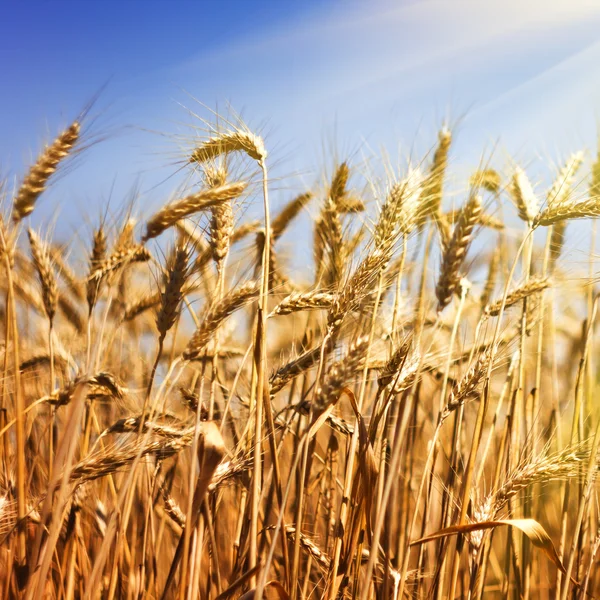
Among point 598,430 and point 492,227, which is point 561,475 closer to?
point 598,430

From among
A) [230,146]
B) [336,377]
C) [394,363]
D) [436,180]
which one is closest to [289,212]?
[436,180]

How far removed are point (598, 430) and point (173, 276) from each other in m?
1.11

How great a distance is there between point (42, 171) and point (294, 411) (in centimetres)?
98

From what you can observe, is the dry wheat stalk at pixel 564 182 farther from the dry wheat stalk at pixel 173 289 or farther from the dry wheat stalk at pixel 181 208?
the dry wheat stalk at pixel 173 289

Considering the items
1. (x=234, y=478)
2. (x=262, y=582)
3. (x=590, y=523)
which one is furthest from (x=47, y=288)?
(x=590, y=523)

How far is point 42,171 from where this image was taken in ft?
5.43

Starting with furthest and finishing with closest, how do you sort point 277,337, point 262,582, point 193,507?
1. point 277,337
2. point 193,507
3. point 262,582

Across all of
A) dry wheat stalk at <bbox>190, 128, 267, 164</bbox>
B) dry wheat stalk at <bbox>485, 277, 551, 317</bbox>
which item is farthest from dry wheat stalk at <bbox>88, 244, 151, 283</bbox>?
dry wheat stalk at <bbox>485, 277, 551, 317</bbox>

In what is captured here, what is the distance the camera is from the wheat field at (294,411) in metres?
1.29

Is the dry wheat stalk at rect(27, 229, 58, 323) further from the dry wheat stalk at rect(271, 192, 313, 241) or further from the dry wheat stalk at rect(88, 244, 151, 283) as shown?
the dry wheat stalk at rect(271, 192, 313, 241)

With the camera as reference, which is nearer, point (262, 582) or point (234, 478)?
point (262, 582)

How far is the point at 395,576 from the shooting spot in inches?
58.3

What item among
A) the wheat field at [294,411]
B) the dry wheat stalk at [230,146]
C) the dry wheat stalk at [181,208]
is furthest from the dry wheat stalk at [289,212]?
the dry wheat stalk at [181,208]

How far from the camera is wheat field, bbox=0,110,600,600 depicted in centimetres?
129
